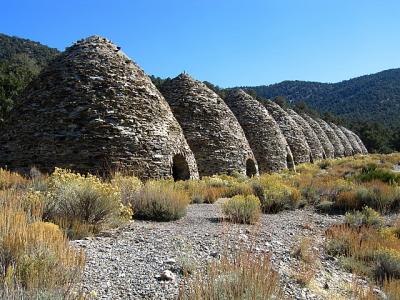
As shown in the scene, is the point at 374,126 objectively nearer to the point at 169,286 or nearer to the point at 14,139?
the point at 14,139

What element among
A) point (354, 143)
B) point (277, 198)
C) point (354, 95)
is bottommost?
point (277, 198)

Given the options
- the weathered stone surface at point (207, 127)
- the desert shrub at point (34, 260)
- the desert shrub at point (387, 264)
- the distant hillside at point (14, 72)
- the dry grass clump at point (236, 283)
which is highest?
the distant hillside at point (14, 72)

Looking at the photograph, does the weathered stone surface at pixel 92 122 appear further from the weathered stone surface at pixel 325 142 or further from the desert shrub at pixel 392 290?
the weathered stone surface at pixel 325 142

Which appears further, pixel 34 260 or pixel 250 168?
pixel 250 168

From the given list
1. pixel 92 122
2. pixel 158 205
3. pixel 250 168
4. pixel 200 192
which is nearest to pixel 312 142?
pixel 250 168

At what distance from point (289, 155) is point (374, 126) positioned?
39.9 m

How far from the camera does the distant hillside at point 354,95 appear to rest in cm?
8981

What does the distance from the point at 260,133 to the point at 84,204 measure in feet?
50.4

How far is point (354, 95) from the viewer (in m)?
102

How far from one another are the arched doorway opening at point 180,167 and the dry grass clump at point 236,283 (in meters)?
9.48

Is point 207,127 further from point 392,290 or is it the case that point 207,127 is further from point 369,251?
point 392,290

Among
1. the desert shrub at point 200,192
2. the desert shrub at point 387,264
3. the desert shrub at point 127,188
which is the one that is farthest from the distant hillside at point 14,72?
the desert shrub at point 387,264

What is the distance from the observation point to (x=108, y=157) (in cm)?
1008

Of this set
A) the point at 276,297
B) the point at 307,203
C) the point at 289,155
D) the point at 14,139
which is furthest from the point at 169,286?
the point at 289,155
